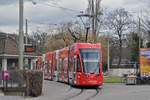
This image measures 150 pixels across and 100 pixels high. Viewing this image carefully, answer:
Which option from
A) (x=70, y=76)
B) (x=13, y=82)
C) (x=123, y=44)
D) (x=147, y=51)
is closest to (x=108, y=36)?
(x=123, y=44)

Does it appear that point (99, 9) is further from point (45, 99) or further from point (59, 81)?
point (45, 99)

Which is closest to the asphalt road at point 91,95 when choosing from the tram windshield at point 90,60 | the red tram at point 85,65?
the red tram at point 85,65

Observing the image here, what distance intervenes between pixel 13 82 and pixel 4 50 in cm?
2398

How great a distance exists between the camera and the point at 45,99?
1741cm

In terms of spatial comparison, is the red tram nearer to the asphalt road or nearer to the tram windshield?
the tram windshield

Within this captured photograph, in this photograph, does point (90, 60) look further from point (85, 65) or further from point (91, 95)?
point (91, 95)

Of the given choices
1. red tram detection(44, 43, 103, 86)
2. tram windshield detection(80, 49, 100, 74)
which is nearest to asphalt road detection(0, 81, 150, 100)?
red tram detection(44, 43, 103, 86)

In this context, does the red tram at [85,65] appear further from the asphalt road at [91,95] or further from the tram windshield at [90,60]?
the asphalt road at [91,95]

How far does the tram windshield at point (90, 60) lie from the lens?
2450 cm

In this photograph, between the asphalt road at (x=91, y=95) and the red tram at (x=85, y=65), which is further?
the red tram at (x=85, y=65)

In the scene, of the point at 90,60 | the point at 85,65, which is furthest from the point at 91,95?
the point at 90,60

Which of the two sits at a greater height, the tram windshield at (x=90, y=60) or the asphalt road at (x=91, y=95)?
the tram windshield at (x=90, y=60)

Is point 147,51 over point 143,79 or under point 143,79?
over

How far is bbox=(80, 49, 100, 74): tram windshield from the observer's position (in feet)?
80.4
